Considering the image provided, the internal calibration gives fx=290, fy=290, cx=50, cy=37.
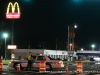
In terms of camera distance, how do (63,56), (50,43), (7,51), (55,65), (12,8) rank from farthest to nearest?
(50,43) → (63,56) → (7,51) → (12,8) → (55,65)

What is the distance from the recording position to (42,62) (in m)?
25.5

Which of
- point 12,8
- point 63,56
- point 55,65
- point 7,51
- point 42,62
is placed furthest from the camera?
point 63,56

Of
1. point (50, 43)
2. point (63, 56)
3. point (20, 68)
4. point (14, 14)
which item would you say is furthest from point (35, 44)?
point (20, 68)

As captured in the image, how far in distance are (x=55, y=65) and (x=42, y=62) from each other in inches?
98.6

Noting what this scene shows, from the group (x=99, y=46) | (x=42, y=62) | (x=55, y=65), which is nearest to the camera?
(x=42, y=62)

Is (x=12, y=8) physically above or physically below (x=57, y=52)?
above

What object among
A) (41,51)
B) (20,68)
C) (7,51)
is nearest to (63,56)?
(41,51)

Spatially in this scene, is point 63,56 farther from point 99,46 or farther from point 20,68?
point 99,46

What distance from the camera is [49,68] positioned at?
27844 millimetres

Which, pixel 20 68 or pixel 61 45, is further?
pixel 61 45

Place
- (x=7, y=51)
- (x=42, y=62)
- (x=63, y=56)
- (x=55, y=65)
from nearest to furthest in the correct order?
1. (x=42, y=62)
2. (x=55, y=65)
3. (x=7, y=51)
4. (x=63, y=56)

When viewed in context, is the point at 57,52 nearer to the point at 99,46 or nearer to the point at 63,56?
the point at 63,56

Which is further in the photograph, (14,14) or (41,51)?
(41,51)

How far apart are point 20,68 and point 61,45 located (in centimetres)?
12894
